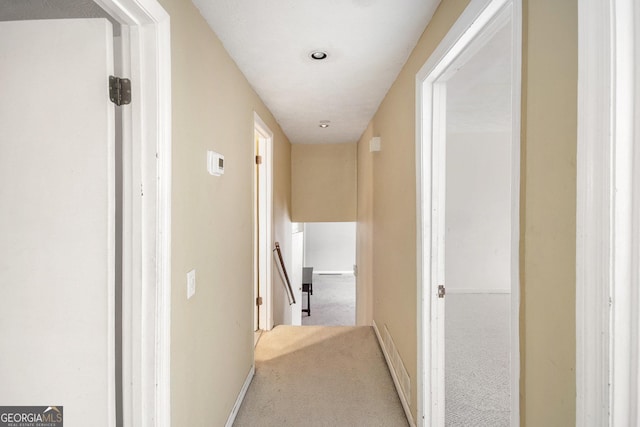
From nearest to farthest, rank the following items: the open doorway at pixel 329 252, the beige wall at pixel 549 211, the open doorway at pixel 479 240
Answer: the beige wall at pixel 549 211 < the open doorway at pixel 479 240 < the open doorway at pixel 329 252

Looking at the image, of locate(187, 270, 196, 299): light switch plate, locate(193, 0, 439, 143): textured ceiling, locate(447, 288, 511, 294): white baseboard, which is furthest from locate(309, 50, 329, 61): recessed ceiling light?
locate(447, 288, 511, 294): white baseboard

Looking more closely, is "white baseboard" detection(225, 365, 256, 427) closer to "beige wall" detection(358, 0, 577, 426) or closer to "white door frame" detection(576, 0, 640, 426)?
"beige wall" detection(358, 0, 577, 426)

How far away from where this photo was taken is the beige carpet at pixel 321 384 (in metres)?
2.03

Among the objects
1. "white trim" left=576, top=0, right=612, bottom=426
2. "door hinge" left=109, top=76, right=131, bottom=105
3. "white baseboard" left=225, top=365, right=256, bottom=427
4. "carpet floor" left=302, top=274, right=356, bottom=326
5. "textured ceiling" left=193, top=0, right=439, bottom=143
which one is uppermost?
"textured ceiling" left=193, top=0, right=439, bottom=143

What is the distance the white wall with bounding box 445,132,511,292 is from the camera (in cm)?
475

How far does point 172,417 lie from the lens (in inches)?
49.1

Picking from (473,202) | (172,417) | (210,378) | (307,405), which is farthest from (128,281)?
(473,202)

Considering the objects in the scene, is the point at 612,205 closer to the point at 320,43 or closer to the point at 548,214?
the point at 548,214

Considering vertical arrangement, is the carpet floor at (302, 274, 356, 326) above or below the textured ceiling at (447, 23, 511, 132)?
below

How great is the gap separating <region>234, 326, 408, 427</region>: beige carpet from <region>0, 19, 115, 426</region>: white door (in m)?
1.31

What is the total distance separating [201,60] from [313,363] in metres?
2.46

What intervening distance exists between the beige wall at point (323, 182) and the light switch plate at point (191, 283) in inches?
143

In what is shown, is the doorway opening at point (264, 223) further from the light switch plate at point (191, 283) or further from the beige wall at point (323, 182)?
the light switch plate at point (191, 283)

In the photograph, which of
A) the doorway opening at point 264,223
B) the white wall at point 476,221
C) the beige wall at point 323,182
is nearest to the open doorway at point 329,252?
the beige wall at point 323,182
